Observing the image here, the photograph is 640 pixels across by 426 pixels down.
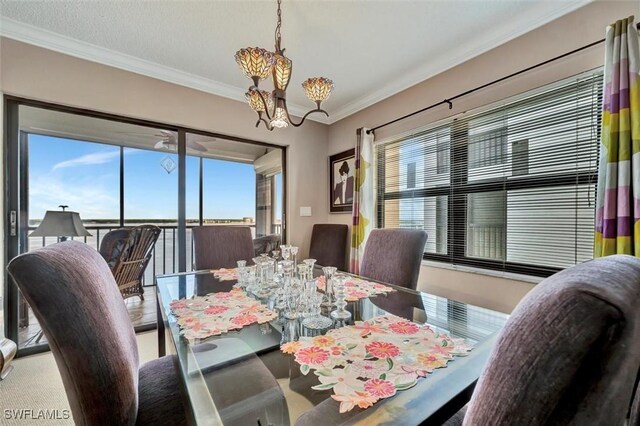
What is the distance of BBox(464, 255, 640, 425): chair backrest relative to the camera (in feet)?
1.06

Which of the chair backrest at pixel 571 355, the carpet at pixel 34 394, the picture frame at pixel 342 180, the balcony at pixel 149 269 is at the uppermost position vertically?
the picture frame at pixel 342 180

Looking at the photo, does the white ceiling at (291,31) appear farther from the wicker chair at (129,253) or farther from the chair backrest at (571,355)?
the chair backrest at (571,355)

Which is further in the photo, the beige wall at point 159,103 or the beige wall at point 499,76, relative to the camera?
the beige wall at point 159,103

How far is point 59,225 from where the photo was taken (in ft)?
7.61

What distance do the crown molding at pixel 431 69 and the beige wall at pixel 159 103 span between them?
593 millimetres

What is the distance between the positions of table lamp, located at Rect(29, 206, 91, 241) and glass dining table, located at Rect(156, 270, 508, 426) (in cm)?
190

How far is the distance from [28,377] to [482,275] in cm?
343

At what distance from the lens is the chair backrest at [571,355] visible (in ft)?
1.06

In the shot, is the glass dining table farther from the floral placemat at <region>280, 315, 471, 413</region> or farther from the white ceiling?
the white ceiling

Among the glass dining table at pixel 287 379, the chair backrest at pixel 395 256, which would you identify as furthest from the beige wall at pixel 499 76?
the glass dining table at pixel 287 379

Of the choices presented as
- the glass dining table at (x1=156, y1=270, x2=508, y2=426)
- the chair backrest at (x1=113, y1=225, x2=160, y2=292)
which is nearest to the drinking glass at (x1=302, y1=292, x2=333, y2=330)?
the glass dining table at (x1=156, y1=270, x2=508, y2=426)

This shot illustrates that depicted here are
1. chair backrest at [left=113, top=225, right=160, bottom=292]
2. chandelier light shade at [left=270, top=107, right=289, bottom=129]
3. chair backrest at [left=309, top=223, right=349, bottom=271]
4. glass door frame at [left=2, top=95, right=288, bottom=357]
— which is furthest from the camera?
chair backrest at [left=309, top=223, right=349, bottom=271]

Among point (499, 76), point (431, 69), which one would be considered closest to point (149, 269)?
point (431, 69)

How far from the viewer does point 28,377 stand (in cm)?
187
